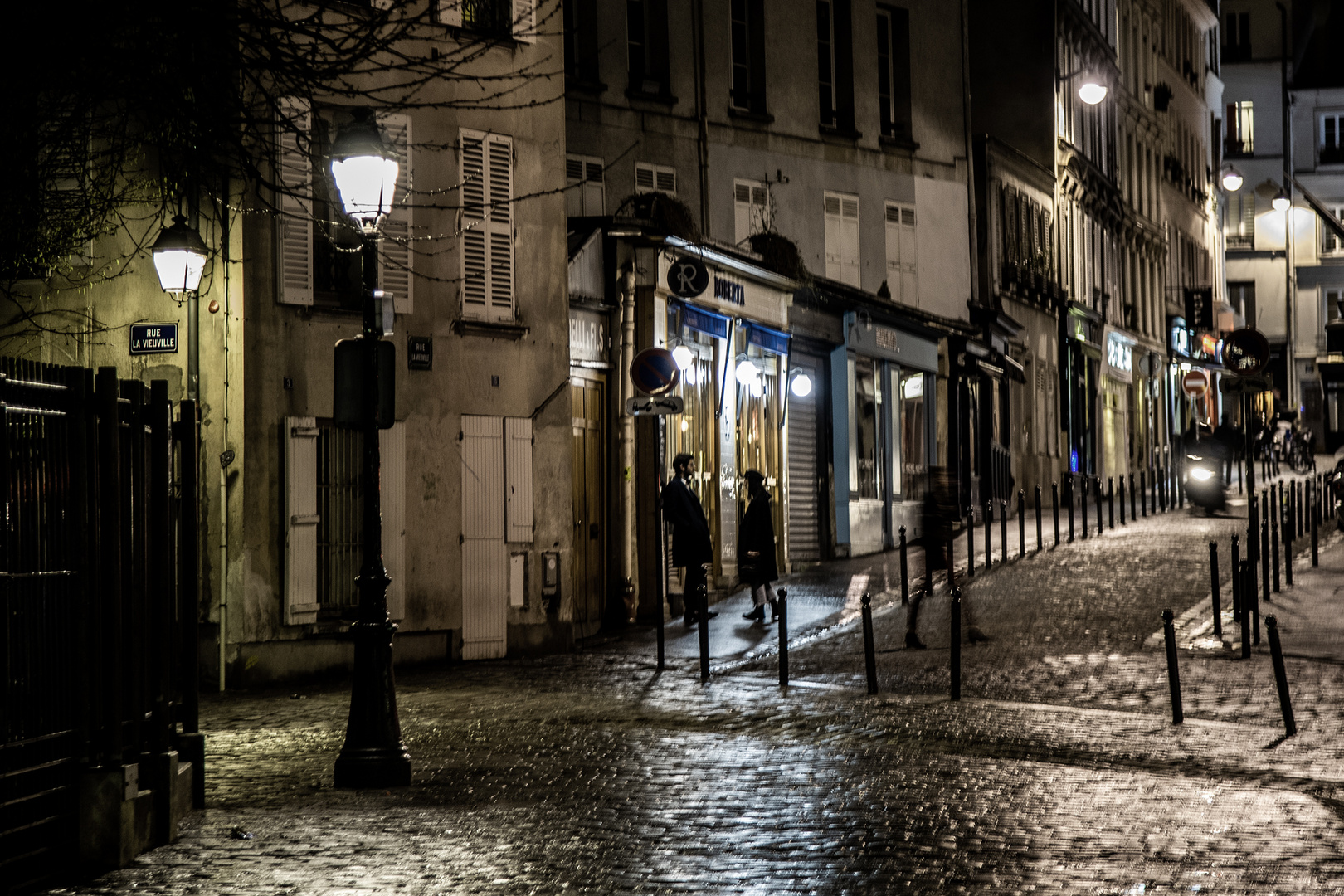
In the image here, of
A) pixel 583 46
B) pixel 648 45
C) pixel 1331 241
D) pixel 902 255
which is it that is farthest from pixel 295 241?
pixel 1331 241

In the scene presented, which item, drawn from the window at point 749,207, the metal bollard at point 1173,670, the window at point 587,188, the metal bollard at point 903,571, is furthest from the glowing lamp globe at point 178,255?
the window at point 749,207

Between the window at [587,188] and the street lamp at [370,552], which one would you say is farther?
the window at [587,188]

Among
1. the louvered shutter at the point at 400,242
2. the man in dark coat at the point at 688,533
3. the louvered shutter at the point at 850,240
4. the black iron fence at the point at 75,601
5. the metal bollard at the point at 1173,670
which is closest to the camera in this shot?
the black iron fence at the point at 75,601

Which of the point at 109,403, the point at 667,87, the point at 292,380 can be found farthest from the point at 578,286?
the point at 109,403

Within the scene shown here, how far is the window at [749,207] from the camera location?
2734 centimetres

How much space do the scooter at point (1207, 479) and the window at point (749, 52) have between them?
9.99 meters

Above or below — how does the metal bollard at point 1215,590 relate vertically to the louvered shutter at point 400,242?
below

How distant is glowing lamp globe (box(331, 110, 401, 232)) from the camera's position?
9.70 meters

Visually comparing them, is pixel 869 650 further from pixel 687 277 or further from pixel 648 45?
pixel 648 45

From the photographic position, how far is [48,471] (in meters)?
7.18

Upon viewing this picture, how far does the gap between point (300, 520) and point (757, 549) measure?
5.37m

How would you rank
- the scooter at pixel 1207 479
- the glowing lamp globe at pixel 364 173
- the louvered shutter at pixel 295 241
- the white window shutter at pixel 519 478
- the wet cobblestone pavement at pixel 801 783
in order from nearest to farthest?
1. the wet cobblestone pavement at pixel 801 783
2. the glowing lamp globe at pixel 364 173
3. the louvered shutter at pixel 295 241
4. the white window shutter at pixel 519 478
5. the scooter at pixel 1207 479

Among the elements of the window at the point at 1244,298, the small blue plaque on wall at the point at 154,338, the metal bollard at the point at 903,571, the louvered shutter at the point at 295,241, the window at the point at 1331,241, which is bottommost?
the metal bollard at the point at 903,571

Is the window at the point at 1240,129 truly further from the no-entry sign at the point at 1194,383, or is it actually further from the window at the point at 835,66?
the window at the point at 835,66
